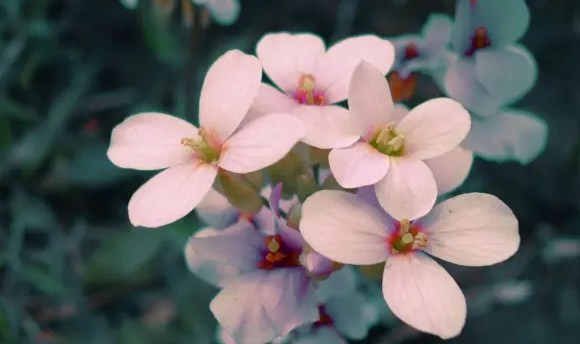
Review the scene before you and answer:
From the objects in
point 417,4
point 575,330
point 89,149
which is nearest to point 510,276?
point 575,330

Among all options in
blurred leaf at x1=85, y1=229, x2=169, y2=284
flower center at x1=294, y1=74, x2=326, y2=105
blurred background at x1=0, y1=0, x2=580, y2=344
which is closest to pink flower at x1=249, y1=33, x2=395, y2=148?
flower center at x1=294, y1=74, x2=326, y2=105

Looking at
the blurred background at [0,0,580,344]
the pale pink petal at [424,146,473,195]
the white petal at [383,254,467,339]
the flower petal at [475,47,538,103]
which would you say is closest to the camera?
the white petal at [383,254,467,339]

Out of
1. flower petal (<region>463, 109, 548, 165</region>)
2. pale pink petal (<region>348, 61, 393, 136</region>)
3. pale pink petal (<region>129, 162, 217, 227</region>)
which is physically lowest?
flower petal (<region>463, 109, 548, 165</region>)

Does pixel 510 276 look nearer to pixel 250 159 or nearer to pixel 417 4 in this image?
pixel 417 4

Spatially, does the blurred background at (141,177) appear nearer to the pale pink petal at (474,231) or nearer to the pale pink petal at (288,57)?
the pale pink petal at (288,57)

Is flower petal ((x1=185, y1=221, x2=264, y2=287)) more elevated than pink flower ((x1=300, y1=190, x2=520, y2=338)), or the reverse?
pink flower ((x1=300, y1=190, x2=520, y2=338))

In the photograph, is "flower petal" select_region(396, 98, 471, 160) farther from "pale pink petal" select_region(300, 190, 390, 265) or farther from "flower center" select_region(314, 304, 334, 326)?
"flower center" select_region(314, 304, 334, 326)

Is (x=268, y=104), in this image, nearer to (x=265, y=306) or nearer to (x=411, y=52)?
(x=265, y=306)
